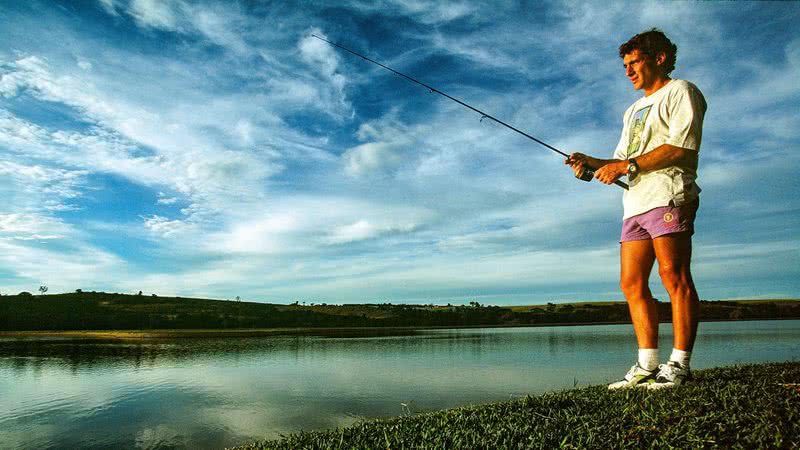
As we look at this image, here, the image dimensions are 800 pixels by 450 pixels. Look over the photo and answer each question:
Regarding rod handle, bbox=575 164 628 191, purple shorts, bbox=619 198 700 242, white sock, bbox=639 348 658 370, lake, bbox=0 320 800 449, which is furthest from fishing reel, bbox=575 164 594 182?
lake, bbox=0 320 800 449

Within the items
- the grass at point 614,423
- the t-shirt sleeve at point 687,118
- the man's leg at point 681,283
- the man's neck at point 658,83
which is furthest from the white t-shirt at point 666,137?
the grass at point 614,423

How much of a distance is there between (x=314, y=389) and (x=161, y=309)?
40613 millimetres

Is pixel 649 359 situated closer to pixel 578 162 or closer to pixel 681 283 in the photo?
Answer: pixel 681 283

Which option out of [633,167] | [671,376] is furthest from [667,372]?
[633,167]

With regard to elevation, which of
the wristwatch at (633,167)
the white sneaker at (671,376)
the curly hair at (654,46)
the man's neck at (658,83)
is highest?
the curly hair at (654,46)

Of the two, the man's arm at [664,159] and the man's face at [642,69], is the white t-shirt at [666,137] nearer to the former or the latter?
the man's arm at [664,159]

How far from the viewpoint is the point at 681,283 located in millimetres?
3531

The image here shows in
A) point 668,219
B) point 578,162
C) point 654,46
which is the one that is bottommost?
point 668,219

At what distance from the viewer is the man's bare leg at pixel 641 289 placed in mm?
3883

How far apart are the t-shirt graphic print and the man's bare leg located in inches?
30.6

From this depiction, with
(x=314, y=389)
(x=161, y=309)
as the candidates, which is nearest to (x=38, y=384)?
(x=314, y=389)

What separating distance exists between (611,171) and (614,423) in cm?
201

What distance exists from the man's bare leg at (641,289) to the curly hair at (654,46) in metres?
1.52

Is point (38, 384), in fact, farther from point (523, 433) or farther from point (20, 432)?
point (523, 433)
